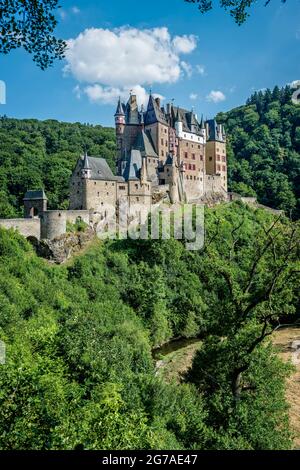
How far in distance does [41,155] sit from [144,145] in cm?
3452

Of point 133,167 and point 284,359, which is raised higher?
point 133,167

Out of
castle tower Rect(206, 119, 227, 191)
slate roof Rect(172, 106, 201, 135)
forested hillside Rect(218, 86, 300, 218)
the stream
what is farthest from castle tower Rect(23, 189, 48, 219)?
forested hillside Rect(218, 86, 300, 218)

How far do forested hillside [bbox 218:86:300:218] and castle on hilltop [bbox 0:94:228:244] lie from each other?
18.0m

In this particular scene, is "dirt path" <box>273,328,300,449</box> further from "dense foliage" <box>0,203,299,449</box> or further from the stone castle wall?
the stone castle wall

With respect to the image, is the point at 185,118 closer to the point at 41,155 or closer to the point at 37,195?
the point at 41,155

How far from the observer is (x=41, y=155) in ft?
275

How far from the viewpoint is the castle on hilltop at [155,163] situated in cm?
4743

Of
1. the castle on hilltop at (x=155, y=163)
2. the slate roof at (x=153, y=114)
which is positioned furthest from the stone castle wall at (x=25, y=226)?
the slate roof at (x=153, y=114)

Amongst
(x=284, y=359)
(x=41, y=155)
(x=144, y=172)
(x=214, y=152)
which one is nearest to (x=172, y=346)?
(x=284, y=359)

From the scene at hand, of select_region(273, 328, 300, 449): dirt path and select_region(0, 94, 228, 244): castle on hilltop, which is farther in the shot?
select_region(0, 94, 228, 244): castle on hilltop

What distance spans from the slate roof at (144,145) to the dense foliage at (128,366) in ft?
77.7

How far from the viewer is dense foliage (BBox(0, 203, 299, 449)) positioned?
10914mm

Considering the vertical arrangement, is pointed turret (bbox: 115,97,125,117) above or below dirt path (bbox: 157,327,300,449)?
above
